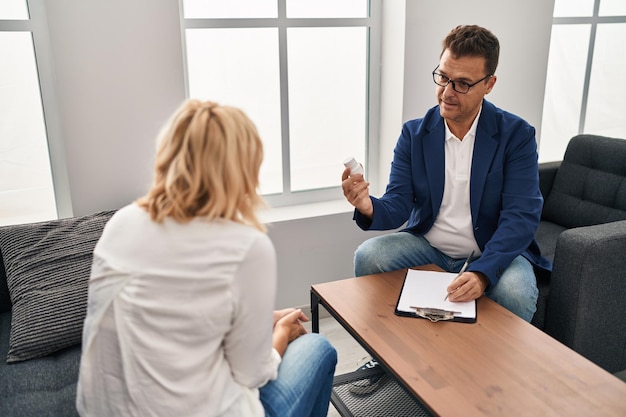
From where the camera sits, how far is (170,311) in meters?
1.01

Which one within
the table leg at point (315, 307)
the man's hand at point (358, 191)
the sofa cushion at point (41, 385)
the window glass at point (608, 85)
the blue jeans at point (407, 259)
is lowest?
the sofa cushion at point (41, 385)

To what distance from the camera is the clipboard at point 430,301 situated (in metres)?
1.55

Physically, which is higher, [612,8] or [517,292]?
[612,8]

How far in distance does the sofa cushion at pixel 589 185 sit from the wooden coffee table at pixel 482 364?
116cm

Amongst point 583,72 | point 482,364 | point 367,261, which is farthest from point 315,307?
point 583,72

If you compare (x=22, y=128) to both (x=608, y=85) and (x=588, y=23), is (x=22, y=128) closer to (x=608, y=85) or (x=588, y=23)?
(x=588, y=23)

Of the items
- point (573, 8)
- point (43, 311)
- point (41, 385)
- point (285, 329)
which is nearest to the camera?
point (285, 329)

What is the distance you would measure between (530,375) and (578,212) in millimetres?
1522

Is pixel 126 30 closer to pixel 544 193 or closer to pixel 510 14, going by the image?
pixel 510 14

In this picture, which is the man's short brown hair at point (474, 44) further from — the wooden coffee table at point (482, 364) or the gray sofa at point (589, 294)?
the wooden coffee table at point (482, 364)

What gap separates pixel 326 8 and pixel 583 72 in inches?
66.7

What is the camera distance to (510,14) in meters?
2.72

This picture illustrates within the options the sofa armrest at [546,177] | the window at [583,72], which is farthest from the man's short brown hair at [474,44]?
the window at [583,72]

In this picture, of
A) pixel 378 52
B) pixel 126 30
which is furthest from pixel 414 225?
pixel 126 30
